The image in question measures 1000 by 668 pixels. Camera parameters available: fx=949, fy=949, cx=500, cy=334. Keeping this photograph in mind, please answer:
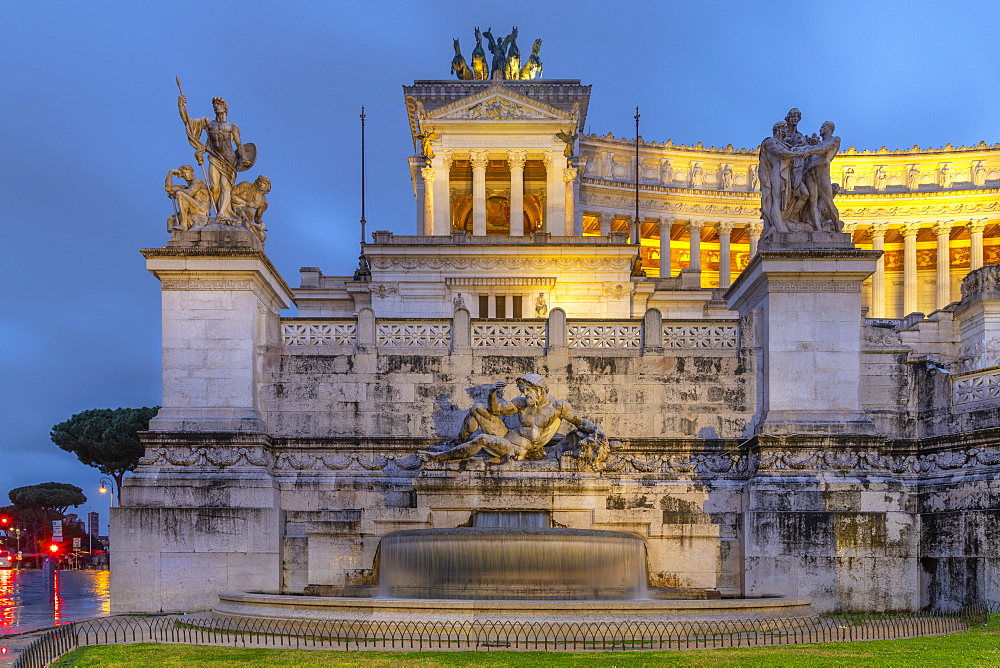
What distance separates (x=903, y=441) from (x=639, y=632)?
10.2 m

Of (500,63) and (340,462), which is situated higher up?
(500,63)

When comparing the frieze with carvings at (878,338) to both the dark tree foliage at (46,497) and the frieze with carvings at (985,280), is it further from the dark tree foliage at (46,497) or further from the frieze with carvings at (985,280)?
the dark tree foliage at (46,497)

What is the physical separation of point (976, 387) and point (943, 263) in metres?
63.9

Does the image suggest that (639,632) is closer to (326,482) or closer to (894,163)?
(326,482)

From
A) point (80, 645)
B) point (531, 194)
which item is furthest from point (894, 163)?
point (80, 645)

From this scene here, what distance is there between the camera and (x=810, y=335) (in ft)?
73.6

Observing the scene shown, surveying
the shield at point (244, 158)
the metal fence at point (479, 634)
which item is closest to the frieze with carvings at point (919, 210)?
the shield at point (244, 158)

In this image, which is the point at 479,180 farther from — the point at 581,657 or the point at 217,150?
the point at 581,657

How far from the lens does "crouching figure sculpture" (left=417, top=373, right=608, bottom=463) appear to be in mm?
21484

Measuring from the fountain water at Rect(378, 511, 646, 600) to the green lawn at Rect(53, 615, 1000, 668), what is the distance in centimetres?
425

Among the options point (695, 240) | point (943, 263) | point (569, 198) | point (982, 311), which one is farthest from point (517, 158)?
point (943, 263)

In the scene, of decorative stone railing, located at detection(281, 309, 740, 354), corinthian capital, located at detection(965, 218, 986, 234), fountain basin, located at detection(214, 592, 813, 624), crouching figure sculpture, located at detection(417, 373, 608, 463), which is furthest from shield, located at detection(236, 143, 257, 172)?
corinthian capital, located at detection(965, 218, 986, 234)

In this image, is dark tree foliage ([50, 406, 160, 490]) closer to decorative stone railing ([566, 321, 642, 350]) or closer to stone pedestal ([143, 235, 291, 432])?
stone pedestal ([143, 235, 291, 432])

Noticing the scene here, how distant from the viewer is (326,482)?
73.4 feet
